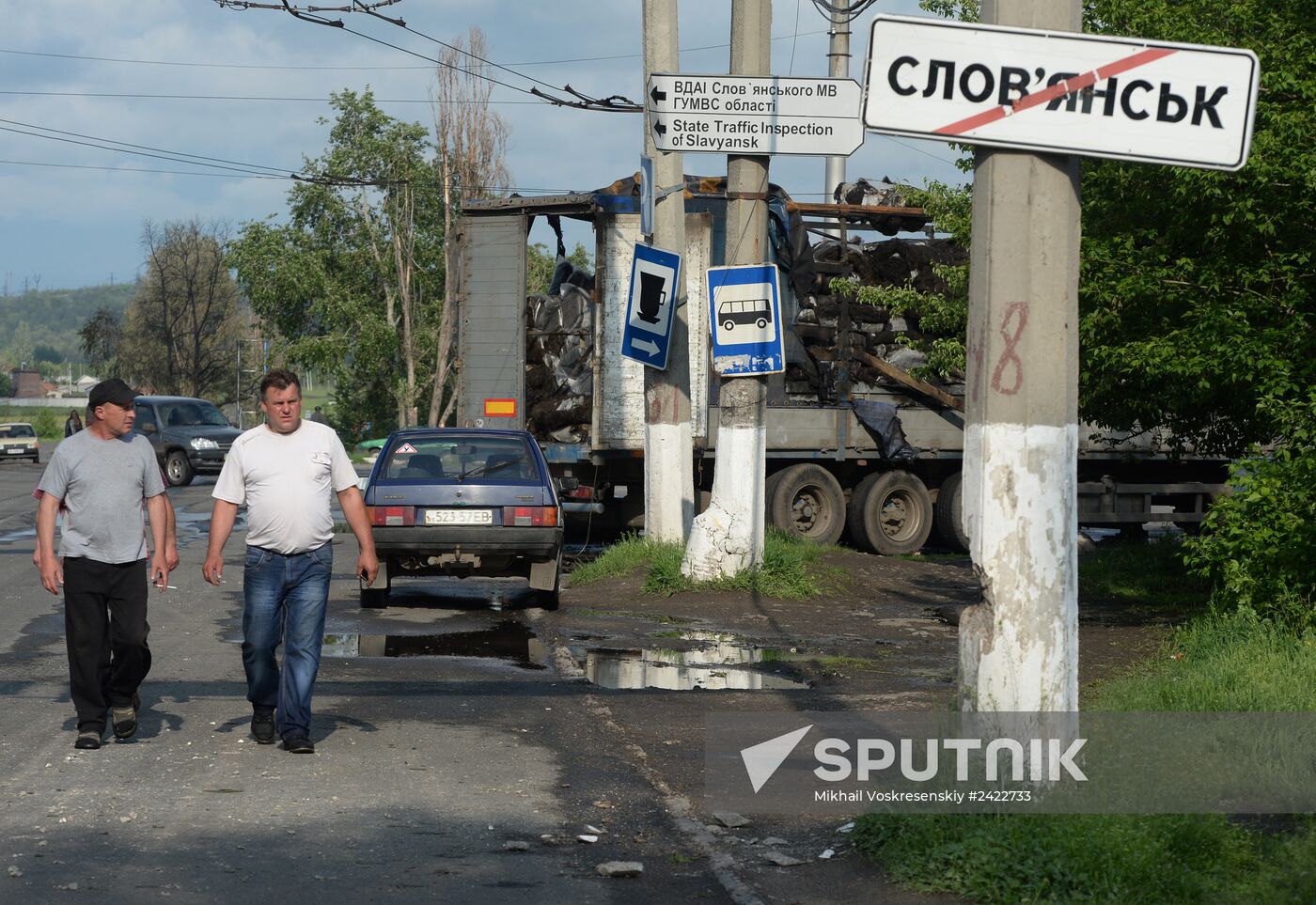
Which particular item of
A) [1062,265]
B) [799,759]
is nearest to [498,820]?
[799,759]

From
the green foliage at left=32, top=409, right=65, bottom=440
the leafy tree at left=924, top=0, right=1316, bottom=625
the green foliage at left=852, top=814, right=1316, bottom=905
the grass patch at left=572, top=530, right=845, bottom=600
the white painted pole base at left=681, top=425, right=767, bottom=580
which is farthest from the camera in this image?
the green foliage at left=32, top=409, right=65, bottom=440

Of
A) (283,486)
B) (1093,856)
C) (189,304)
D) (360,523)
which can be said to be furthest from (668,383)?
(189,304)

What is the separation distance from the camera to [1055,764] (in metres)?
5.24

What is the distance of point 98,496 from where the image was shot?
7391 millimetres

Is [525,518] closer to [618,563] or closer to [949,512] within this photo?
[618,563]

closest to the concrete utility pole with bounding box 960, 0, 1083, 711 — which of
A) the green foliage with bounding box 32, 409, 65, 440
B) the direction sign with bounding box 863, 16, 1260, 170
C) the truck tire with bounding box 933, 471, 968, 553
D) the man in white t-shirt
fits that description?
the direction sign with bounding box 863, 16, 1260, 170

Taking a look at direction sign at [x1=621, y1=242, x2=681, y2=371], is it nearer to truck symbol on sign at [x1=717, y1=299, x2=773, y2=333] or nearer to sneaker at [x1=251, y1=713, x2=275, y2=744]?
truck symbol on sign at [x1=717, y1=299, x2=773, y2=333]

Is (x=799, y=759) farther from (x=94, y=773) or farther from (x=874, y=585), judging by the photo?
(x=874, y=585)

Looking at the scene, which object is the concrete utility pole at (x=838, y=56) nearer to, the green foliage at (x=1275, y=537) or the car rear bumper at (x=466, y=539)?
the car rear bumper at (x=466, y=539)

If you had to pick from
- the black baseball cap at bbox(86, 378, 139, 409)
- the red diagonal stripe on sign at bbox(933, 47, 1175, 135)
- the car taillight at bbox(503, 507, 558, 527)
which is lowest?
the car taillight at bbox(503, 507, 558, 527)

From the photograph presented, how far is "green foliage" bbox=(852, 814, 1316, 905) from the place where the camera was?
15.0 feet

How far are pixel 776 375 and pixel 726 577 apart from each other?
5.07 metres

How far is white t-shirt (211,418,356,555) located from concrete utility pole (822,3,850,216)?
17.7 m

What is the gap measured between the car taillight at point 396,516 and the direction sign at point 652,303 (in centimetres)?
303
